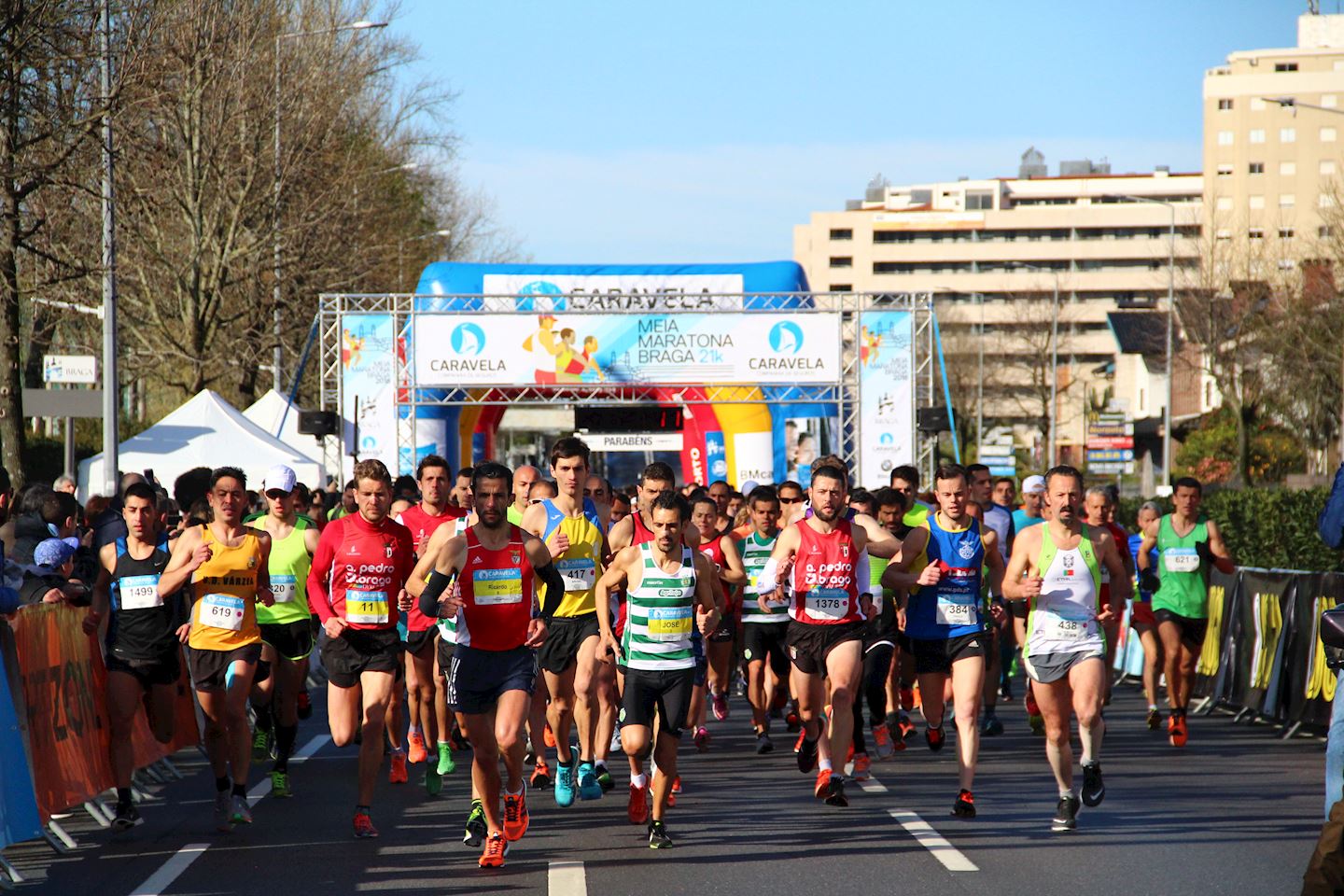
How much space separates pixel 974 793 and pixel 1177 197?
121m

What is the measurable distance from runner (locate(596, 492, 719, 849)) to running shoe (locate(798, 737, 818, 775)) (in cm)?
159

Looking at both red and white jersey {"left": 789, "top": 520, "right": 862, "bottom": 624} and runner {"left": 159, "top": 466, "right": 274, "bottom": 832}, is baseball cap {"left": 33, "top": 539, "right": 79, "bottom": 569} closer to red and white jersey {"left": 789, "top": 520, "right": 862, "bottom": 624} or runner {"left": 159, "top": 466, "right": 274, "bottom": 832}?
runner {"left": 159, "top": 466, "right": 274, "bottom": 832}

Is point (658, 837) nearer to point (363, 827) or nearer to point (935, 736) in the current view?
point (363, 827)

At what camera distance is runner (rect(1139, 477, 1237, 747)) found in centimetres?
1477

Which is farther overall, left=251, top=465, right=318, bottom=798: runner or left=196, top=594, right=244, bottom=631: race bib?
left=251, top=465, right=318, bottom=798: runner

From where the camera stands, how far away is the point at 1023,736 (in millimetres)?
14906

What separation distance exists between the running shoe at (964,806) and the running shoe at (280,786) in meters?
4.21

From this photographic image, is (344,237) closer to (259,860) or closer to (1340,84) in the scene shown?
(259,860)

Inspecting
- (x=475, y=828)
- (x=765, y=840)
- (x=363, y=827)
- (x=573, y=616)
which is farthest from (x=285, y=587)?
(x=765, y=840)

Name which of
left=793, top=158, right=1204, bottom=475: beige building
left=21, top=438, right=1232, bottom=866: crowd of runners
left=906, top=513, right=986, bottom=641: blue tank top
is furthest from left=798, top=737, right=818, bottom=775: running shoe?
left=793, top=158, right=1204, bottom=475: beige building

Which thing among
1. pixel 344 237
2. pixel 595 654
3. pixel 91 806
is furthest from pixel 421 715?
pixel 344 237

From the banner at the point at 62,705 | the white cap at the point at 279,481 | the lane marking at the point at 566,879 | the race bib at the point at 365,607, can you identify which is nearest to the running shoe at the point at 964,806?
the lane marking at the point at 566,879

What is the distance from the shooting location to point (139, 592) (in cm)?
1035

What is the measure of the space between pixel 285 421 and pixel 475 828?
2152 cm
